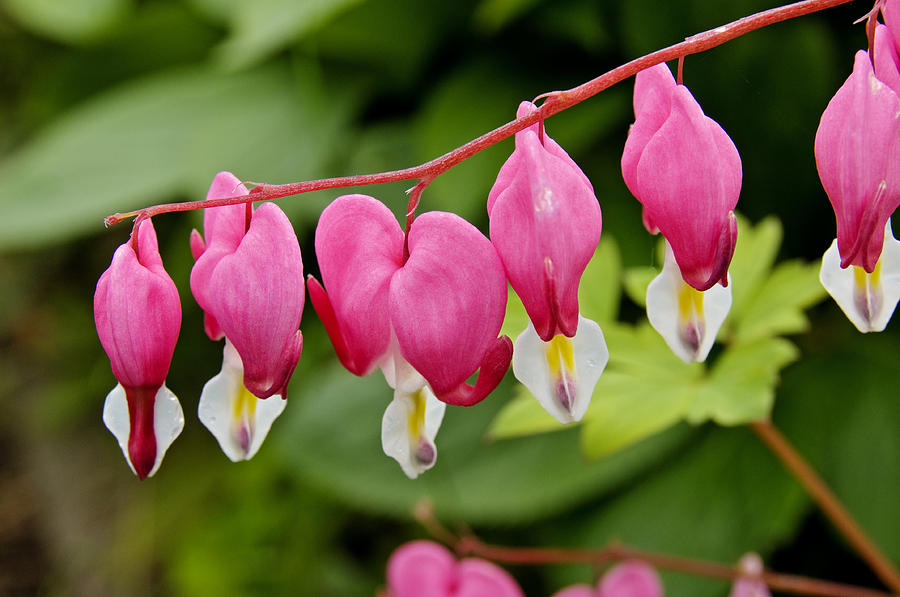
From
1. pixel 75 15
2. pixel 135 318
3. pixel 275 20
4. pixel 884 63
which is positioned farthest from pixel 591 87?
pixel 75 15

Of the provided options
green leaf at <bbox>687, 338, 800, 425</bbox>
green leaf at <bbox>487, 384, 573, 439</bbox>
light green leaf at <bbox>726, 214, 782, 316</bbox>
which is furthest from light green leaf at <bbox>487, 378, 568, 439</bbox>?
light green leaf at <bbox>726, 214, 782, 316</bbox>

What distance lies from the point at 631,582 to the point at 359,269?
0.51 meters

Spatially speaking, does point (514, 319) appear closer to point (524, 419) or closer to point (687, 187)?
point (524, 419)

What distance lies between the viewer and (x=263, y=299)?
427 millimetres

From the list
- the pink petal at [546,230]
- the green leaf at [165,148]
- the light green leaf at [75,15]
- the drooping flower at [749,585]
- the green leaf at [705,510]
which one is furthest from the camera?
the light green leaf at [75,15]

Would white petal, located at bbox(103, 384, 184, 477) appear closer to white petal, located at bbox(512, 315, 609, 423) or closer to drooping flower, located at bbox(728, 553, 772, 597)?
white petal, located at bbox(512, 315, 609, 423)

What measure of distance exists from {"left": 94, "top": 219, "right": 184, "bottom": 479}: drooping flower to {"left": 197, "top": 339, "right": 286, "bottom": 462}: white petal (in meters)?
0.03

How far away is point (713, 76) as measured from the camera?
1.25 m

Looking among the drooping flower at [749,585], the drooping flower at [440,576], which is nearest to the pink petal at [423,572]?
the drooping flower at [440,576]

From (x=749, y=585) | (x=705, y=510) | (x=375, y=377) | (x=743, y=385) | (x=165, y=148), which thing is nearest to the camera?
(x=743, y=385)

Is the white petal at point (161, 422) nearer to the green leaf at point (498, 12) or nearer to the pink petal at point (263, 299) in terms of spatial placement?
the pink petal at point (263, 299)

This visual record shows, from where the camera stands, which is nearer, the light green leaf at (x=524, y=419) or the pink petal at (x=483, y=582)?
the light green leaf at (x=524, y=419)

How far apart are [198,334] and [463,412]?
73 centimetres

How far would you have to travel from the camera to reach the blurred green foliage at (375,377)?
3.81 feet
